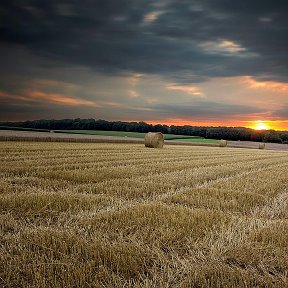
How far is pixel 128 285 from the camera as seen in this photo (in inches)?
140

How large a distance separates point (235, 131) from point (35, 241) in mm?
97069

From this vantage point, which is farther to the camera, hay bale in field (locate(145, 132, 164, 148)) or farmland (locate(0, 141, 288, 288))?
hay bale in field (locate(145, 132, 164, 148))

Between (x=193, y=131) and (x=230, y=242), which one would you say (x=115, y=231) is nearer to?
(x=230, y=242)

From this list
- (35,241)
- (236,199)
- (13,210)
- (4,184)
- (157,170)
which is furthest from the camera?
(157,170)

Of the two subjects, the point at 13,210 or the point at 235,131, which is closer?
the point at 13,210

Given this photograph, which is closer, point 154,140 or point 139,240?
point 139,240

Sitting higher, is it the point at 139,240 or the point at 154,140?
the point at 154,140

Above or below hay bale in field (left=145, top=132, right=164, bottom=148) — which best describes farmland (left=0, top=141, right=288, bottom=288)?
below

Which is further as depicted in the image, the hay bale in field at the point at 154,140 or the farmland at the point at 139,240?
the hay bale in field at the point at 154,140

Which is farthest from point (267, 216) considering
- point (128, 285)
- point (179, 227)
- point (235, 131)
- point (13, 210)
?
point (235, 131)

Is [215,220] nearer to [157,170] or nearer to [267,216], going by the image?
[267,216]

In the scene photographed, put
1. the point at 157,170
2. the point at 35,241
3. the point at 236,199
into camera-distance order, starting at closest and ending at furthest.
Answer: the point at 35,241, the point at 236,199, the point at 157,170

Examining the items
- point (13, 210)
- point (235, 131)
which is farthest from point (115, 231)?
point (235, 131)

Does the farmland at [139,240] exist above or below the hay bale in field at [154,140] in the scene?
below
